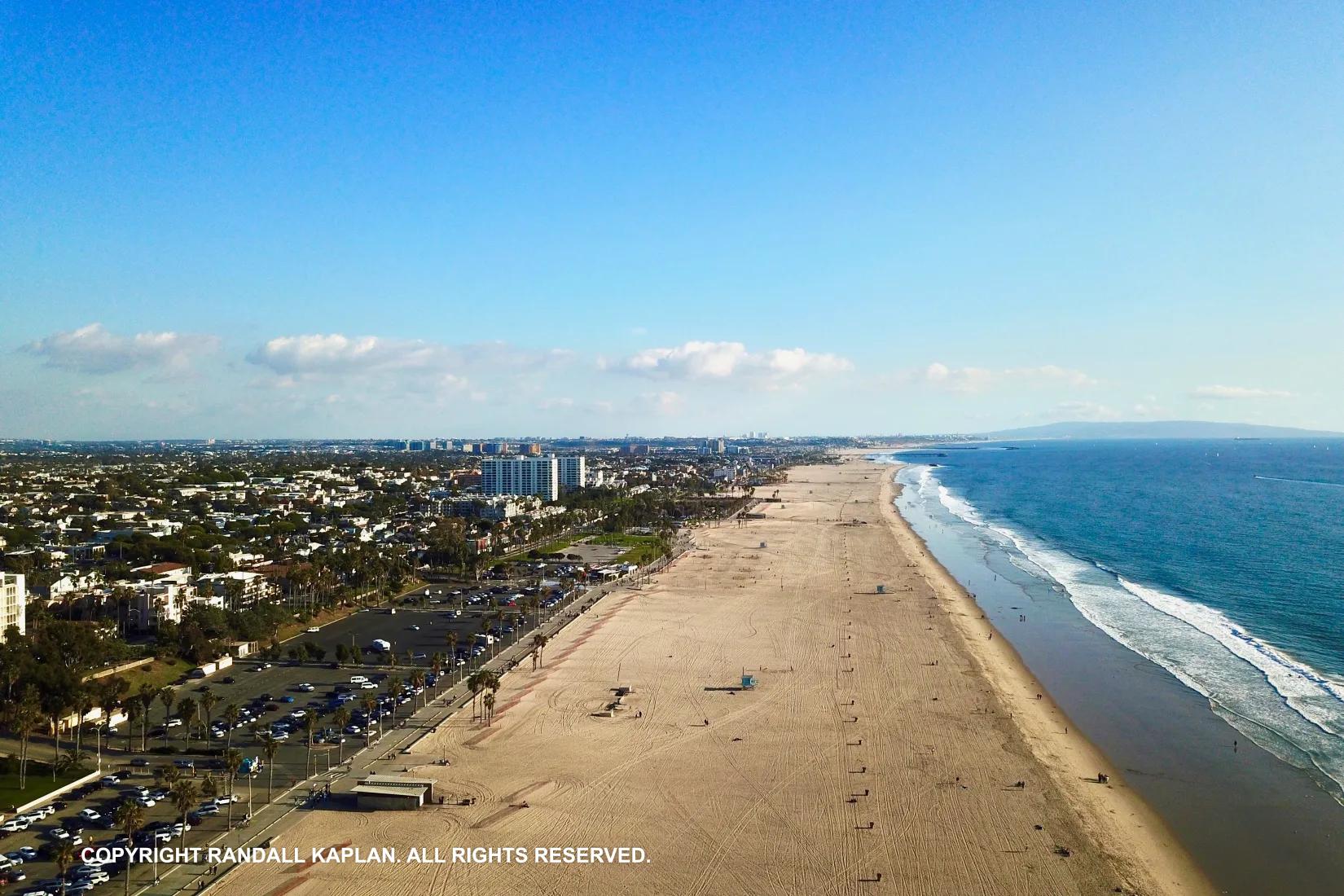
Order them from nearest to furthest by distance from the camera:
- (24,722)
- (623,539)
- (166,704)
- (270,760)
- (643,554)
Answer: (24,722)
(270,760)
(166,704)
(643,554)
(623,539)

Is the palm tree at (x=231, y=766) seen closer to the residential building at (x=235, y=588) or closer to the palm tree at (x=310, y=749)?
the palm tree at (x=310, y=749)

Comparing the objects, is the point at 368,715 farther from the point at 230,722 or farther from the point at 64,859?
the point at 64,859

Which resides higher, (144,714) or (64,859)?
(64,859)

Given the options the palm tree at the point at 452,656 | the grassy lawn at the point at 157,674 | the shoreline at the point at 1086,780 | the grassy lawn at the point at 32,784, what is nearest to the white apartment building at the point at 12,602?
the grassy lawn at the point at 157,674

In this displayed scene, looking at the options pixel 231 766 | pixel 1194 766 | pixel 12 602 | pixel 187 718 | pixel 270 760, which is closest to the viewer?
pixel 231 766

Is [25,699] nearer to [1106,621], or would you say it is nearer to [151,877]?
[151,877]

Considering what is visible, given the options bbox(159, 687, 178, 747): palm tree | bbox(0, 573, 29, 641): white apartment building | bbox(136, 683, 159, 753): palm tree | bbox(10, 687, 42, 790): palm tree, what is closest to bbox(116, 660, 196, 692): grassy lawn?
bbox(159, 687, 178, 747): palm tree

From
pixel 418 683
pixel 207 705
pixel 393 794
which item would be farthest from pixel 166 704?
pixel 393 794
